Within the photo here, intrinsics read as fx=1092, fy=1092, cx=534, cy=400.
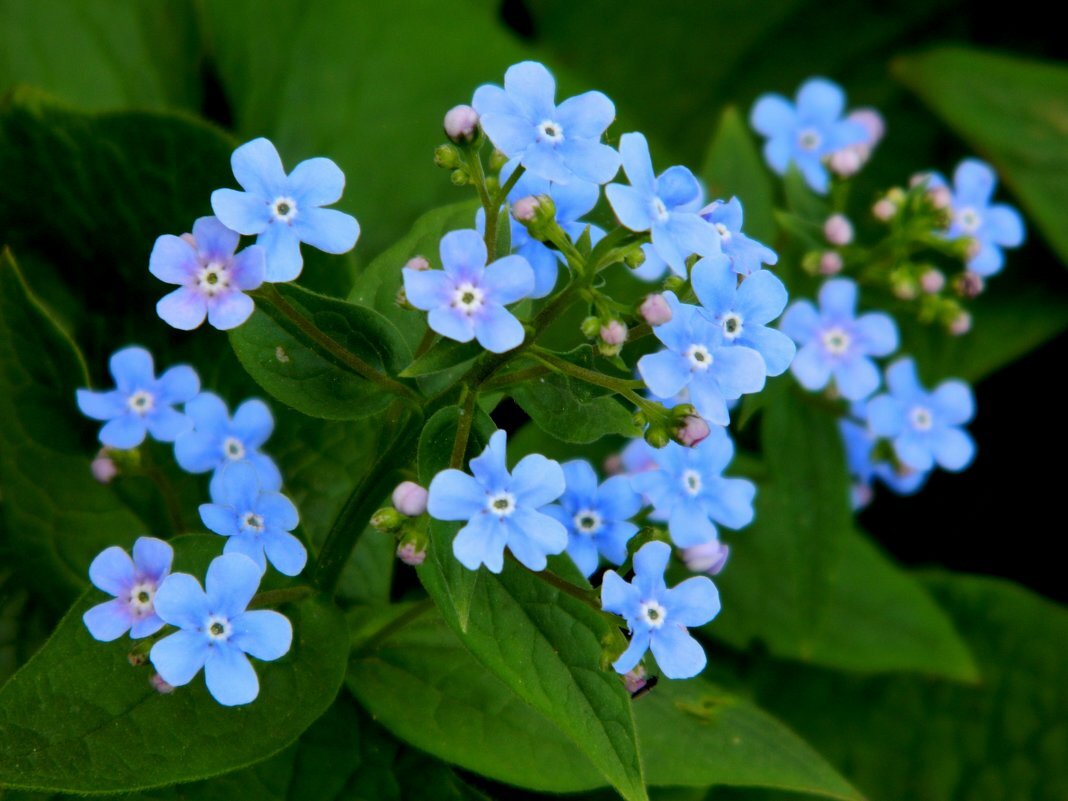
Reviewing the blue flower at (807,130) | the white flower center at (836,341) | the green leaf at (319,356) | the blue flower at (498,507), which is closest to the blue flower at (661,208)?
the blue flower at (498,507)

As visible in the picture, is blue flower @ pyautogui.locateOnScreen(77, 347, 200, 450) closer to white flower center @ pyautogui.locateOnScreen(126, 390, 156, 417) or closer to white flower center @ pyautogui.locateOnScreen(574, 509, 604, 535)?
white flower center @ pyautogui.locateOnScreen(126, 390, 156, 417)

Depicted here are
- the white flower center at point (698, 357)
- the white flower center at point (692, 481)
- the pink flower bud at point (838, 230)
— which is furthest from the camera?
the pink flower bud at point (838, 230)

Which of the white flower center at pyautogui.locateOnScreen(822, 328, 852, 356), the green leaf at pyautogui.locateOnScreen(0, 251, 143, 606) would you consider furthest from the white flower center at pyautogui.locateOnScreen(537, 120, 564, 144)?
the white flower center at pyautogui.locateOnScreen(822, 328, 852, 356)

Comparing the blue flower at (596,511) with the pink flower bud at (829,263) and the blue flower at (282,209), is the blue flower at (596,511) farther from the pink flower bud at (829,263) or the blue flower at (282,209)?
the pink flower bud at (829,263)

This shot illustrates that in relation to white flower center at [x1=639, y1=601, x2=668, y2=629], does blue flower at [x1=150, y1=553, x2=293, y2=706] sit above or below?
below

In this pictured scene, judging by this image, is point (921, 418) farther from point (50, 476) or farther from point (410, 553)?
point (50, 476)

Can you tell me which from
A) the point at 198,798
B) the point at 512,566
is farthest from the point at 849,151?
the point at 198,798
